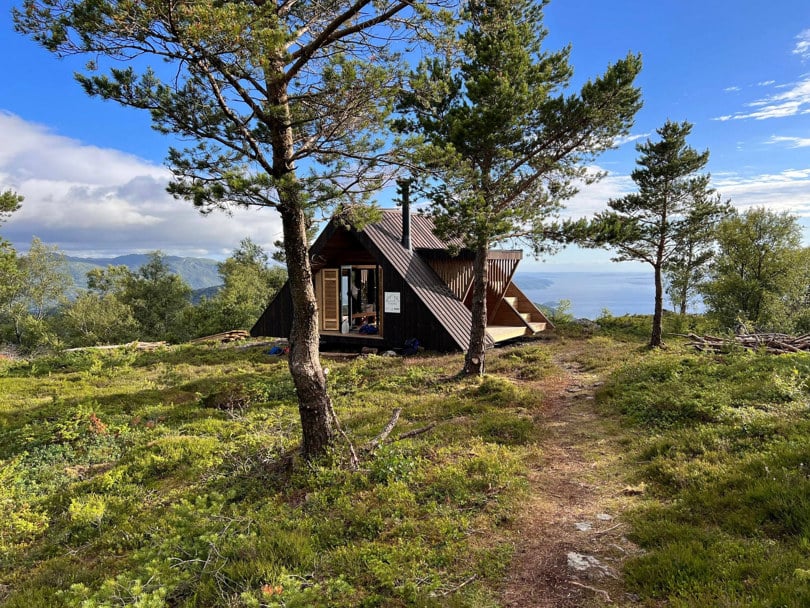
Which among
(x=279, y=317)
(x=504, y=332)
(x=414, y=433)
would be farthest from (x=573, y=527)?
(x=279, y=317)

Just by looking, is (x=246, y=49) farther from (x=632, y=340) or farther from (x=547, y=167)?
(x=632, y=340)

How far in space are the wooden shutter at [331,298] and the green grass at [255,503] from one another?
24.8 feet

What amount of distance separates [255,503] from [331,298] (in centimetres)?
1313

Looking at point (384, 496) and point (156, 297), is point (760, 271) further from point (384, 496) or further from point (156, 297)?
point (156, 297)

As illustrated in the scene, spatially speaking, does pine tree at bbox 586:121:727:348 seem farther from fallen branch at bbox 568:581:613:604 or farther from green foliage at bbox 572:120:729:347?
fallen branch at bbox 568:581:613:604

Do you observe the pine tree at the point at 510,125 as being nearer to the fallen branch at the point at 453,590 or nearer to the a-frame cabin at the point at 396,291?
the a-frame cabin at the point at 396,291

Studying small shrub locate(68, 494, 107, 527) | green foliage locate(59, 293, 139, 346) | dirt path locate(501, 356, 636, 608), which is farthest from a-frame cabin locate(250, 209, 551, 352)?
green foliage locate(59, 293, 139, 346)

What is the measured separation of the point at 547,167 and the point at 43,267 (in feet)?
158

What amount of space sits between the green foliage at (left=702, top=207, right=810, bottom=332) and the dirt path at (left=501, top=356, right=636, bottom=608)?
20484 mm

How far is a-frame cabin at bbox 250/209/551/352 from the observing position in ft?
51.8

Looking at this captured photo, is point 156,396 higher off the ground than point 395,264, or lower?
lower

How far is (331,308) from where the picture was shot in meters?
18.1

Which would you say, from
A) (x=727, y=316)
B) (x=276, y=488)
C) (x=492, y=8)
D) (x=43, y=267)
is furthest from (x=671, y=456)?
(x=43, y=267)

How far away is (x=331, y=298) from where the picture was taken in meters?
18.1
